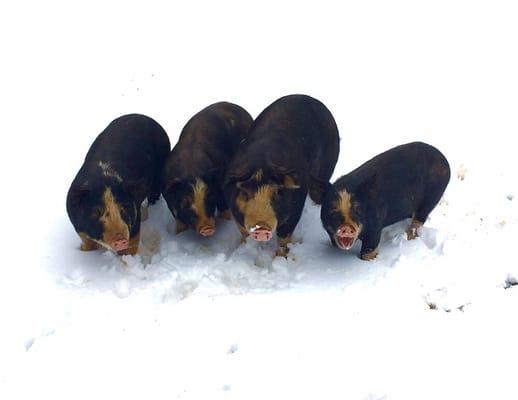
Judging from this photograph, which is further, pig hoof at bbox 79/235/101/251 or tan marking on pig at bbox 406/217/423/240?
tan marking on pig at bbox 406/217/423/240

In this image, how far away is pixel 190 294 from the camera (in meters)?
5.43

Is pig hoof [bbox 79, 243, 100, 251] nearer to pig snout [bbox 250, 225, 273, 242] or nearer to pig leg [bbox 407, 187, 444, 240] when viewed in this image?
pig snout [bbox 250, 225, 273, 242]

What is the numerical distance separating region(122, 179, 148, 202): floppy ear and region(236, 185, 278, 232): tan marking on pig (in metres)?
1.02

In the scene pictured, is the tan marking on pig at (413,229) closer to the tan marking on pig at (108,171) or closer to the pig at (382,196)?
the pig at (382,196)

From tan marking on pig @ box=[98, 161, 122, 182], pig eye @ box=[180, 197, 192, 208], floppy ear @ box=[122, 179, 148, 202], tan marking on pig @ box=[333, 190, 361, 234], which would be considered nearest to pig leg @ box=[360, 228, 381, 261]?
tan marking on pig @ box=[333, 190, 361, 234]

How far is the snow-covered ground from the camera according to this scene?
4520 mm

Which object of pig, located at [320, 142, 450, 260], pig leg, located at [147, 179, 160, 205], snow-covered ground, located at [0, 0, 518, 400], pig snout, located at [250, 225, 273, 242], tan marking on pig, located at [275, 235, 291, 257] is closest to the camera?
snow-covered ground, located at [0, 0, 518, 400]

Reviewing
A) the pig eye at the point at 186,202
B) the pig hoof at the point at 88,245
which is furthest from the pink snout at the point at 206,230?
the pig hoof at the point at 88,245

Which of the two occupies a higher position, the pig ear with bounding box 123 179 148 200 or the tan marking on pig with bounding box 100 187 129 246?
the pig ear with bounding box 123 179 148 200

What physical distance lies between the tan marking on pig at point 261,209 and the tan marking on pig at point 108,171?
127 centimetres

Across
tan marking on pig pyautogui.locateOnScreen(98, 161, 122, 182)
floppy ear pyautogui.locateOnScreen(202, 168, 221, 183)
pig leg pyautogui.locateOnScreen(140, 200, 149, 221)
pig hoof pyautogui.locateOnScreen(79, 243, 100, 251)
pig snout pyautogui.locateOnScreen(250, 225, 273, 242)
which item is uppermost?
tan marking on pig pyautogui.locateOnScreen(98, 161, 122, 182)

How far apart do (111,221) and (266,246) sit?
5.39 ft

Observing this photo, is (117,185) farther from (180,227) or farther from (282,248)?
(282,248)

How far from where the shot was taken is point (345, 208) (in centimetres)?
543
